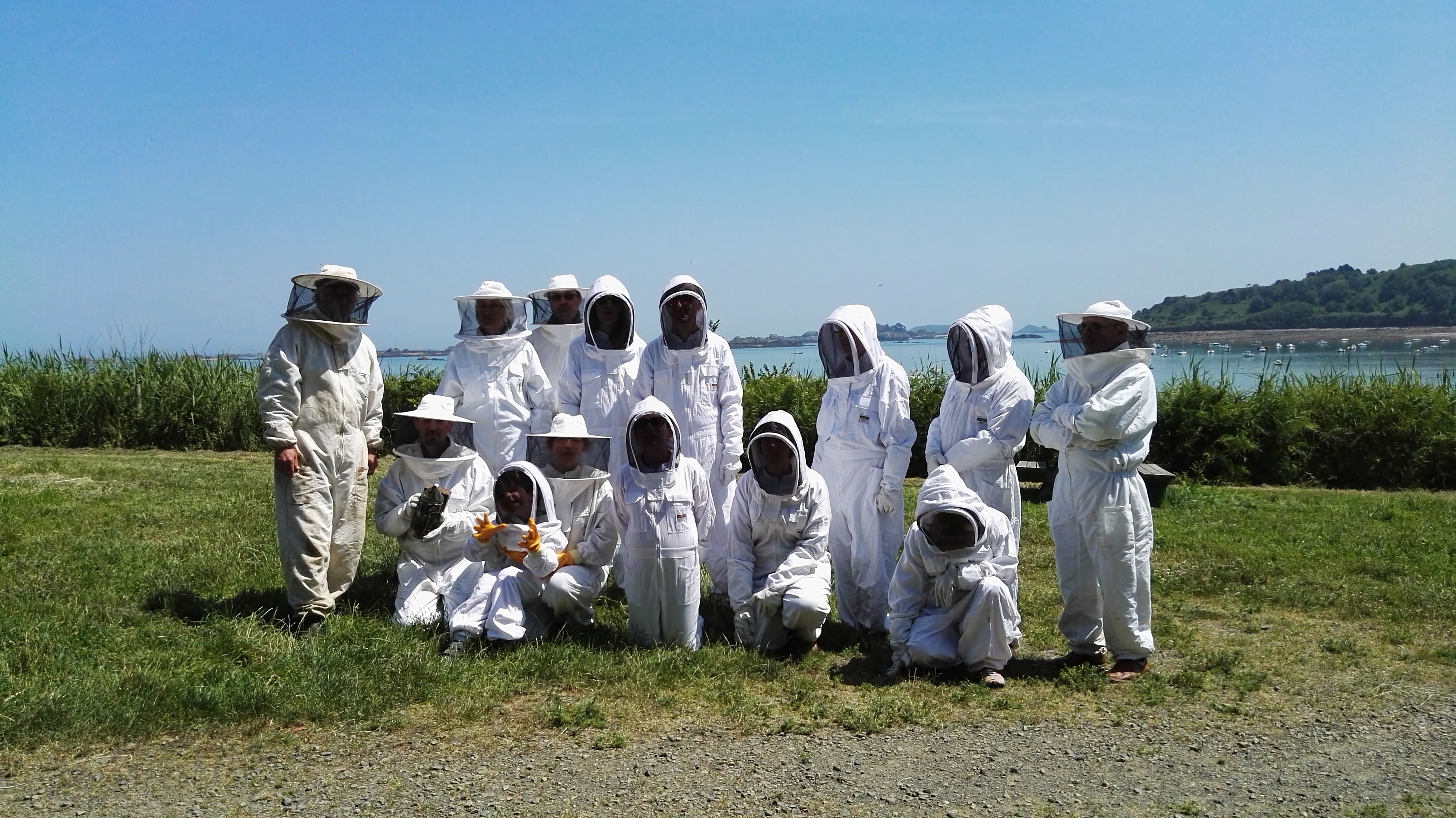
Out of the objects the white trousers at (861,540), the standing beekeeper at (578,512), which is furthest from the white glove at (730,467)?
the standing beekeeper at (578,512)

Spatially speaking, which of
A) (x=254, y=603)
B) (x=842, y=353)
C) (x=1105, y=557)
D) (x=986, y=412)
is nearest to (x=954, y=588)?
(x=1105, y=557)

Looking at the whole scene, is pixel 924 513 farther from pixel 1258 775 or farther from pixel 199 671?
pixel 199 671

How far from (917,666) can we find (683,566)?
149 centimetres

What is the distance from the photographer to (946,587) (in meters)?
5.80

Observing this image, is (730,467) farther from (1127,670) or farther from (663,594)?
(1127,670)

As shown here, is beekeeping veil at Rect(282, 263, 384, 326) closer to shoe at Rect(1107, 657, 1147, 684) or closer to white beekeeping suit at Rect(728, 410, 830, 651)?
white beekeeping suit at Rect(728, 410, 830, 651)

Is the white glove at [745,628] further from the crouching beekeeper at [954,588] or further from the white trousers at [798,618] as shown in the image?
the crouching beekeeper at [954,588]

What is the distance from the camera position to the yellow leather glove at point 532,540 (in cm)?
617

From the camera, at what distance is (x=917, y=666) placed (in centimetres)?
590

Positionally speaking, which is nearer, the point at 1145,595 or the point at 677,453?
the point at 1145,595

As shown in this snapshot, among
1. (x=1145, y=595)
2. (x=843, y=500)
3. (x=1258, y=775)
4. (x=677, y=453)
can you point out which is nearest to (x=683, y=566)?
(x=677, y=453)

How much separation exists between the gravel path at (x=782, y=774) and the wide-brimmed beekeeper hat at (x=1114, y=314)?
7.15ft

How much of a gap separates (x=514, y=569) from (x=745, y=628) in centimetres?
148

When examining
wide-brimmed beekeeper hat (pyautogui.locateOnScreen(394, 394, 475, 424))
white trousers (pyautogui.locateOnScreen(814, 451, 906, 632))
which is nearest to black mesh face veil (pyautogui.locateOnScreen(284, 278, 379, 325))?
wide-brimmed beekeeper hat (pyautogui.locateOnScreen(394, 394, 475, 424))
